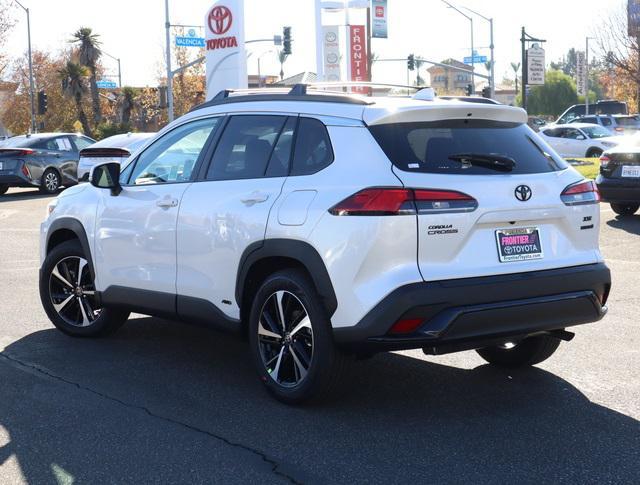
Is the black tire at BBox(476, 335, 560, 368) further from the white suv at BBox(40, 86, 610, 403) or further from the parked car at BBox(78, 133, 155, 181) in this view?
Result: the parked car at BBox(78, 133, 155, 181)

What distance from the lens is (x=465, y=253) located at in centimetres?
483

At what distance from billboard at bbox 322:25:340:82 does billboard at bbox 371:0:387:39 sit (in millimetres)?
6070

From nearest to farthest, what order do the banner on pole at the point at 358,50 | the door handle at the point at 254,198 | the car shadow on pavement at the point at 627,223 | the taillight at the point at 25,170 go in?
1. the door handle at the point at 254,198
2. the car shadow on pavement at the point at 627,223
3. the taillight at the point at 25,170
4. the banner on pole at the point at 358,50

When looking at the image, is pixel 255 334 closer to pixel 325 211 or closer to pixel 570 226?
pixel 325 211

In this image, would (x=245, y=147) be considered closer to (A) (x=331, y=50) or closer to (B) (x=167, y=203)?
(B) (x=167, y=203)

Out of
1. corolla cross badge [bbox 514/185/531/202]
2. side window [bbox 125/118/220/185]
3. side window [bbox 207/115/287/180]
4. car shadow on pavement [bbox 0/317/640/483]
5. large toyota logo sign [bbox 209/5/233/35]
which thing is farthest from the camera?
large toyota logo sign [bbox 209/5/233/35]

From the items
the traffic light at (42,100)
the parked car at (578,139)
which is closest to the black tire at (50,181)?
the parked car at (578,139)

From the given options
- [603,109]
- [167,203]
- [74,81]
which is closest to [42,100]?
[74,81]

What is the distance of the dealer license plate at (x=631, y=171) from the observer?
14.0m

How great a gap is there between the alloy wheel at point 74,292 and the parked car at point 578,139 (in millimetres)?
27921

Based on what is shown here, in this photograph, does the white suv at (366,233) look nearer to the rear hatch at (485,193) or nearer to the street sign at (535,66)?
the rear hatch at (485,193)

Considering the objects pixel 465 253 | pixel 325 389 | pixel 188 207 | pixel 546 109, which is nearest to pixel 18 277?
pixel 188 207

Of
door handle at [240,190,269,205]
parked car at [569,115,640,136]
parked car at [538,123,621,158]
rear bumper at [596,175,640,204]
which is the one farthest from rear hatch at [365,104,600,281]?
parked car at [569,115,640,136]

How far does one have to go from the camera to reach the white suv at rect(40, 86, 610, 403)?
475 cm
